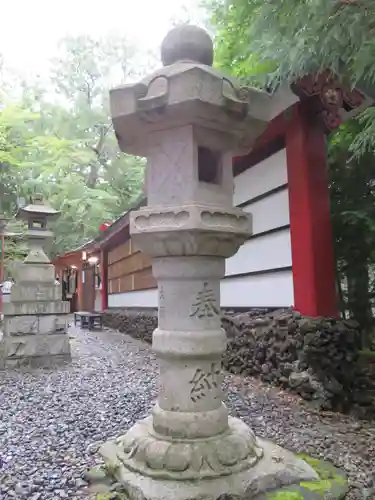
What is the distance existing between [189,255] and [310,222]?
2.35 m

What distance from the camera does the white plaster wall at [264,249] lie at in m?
4.82

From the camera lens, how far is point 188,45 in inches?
95.7

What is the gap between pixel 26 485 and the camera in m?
2.35

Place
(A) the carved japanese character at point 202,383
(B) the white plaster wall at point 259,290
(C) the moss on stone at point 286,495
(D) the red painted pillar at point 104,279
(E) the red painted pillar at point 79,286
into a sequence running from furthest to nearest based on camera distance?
(E) the red painted pillar at point 79,286 → (D) the red painted pillar at point 104,279 → (B) the white plaster wall at point 259,290 → (A) the carved japanese character at point 202,383 → (C) the moss on stone at point 286,495

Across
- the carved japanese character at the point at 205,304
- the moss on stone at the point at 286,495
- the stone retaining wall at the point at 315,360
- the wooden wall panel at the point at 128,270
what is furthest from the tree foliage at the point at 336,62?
the wooden wall panel at the point at 128,270

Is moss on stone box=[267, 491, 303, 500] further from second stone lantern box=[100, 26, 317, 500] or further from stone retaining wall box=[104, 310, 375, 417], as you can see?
stone retaining wall box=[104, 310, 375, 417]

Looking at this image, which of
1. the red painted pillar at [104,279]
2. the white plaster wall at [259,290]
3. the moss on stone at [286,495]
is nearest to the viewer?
the moss on stone at [286,495]

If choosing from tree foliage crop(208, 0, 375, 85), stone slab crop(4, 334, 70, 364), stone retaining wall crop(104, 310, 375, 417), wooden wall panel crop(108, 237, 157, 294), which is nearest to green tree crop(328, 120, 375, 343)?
stone retaining wall crop(104, 310, 375, 417)

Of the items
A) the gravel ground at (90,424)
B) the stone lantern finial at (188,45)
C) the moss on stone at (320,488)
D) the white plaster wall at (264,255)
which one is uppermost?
the stone lantern finial at (188,45)

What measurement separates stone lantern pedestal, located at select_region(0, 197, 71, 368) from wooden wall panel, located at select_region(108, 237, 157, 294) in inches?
83.1

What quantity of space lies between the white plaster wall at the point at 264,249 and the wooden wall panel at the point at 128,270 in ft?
8.86

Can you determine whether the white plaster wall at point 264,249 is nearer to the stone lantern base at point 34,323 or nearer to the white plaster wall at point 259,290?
the white plaster wall at point 259,290

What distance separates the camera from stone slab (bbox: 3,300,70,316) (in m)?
6.30

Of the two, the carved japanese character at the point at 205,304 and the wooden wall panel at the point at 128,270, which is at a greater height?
the wooden wall panel at the point at 128,270
